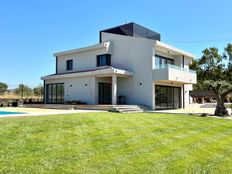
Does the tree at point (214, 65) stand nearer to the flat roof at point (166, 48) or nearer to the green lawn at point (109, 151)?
the flat roof at point (166, 48)

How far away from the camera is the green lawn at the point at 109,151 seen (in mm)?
A: 5434

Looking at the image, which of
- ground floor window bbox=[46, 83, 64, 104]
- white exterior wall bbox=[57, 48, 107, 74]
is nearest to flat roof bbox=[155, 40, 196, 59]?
white exterior wall bbox=[57, 48, 107, 74]

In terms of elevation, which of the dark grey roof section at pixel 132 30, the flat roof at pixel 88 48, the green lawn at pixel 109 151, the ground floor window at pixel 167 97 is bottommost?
the green lawn at pixel 109 151

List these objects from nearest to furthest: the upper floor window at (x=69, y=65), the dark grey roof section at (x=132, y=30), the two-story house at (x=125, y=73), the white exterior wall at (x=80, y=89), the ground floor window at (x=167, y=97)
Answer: the two-story house at (x=125, y=73) < the ground floor window at (x=167, y=97) < the white exterior wall at (x=80, y=89) < the dark grey roof section at (x=132, y=30) < the upper floor window at (x=69, y=65)

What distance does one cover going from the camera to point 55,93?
30359 millimetres

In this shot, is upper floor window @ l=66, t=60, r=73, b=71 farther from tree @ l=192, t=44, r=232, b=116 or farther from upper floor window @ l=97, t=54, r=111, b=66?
tree @ l=192, t=44, r=232, b=116

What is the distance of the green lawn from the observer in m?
5.43

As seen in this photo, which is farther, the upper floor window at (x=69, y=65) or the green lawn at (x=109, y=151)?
the upper floor window at (x=69, y=65)

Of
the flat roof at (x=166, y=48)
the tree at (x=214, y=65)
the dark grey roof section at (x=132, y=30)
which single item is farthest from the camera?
the tree at (x=214, y=65)

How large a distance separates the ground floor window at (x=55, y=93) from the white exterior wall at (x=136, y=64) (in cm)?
727

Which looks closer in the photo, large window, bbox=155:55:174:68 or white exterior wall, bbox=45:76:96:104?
large window, bbox=155:55:174:68

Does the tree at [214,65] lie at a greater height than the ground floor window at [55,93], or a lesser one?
greater

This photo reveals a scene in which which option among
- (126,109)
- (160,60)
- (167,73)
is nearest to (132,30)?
(160,60)

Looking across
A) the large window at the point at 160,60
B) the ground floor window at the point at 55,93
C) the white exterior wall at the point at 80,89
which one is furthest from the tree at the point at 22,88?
the large window at the point at 160,60
